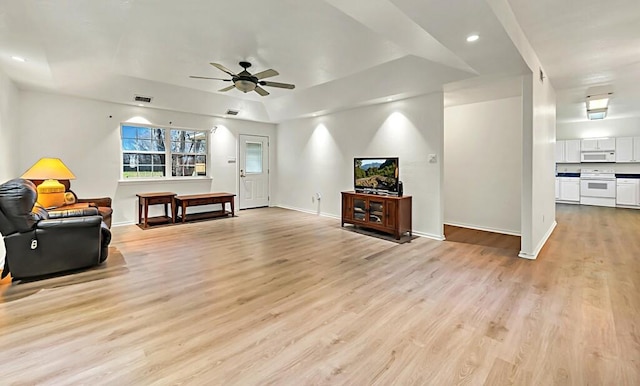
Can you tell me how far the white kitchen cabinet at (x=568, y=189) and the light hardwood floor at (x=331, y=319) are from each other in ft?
19.5

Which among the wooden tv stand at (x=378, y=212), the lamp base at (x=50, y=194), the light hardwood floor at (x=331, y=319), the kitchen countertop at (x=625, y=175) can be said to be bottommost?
the light hardwood floor at (x=331, y=319)

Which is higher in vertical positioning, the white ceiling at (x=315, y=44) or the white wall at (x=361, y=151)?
the white ceiling at (x=315, y=44)

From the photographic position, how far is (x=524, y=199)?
3.97 metres

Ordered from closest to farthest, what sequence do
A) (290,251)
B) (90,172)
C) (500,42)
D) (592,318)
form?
(592,318), (500,42), (290,251), (90,172)

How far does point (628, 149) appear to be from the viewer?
8273 millimetres

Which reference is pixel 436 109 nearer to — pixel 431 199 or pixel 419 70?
pixel 419 70

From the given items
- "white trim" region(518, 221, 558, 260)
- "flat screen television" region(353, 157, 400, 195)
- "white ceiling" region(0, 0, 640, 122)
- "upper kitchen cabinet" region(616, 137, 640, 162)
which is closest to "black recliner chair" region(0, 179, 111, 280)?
"white ceiling" region(0, 0, 640, 122)

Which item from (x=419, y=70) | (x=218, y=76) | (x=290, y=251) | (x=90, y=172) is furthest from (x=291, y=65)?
(x=90, y=172)

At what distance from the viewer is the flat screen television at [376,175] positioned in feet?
17.5

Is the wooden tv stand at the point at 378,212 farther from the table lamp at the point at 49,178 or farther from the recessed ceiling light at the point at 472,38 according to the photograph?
the table lamp at the point at 49,178

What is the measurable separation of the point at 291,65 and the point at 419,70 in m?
1.97

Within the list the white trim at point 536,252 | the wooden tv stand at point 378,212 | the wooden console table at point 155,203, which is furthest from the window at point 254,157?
the white trim at point 536,252

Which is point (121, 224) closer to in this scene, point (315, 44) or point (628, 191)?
point (315, 44)

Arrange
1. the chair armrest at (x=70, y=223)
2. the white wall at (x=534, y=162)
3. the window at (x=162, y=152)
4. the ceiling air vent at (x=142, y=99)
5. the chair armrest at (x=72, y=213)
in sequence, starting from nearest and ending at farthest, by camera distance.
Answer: the chair armrest at (x=70, y=223)
the chair armrest at (x=72, y=213)
the white wall at (x=534, y=162)
the ceiling air vent at (x=142, y=99)
the window at (x=162, y=152)
